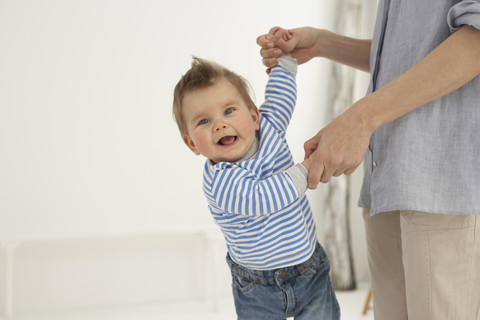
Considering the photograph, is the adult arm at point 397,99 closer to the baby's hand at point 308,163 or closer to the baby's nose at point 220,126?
the baby's hand at point 308,163

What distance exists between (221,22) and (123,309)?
235cm

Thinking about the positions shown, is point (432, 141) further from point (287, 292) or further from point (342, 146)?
point (287, 292)

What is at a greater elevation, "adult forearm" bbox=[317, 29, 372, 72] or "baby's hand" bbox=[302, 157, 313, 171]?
"adult forearm" bbox=[317, 29, 372, 72]

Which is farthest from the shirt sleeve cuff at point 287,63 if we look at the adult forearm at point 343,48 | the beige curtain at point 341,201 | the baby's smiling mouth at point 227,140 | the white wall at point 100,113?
the beige curtain at point 341,201

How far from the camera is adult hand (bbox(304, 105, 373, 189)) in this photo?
1.04m

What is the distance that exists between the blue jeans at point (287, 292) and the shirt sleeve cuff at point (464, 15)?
0.63 metres

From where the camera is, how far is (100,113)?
370 cm

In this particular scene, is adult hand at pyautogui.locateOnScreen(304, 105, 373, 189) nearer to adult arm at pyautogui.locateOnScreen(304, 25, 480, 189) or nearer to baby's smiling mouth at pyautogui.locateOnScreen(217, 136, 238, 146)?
adult arm at pyautogui.locateOnScreen(304, 25, 480, 189)

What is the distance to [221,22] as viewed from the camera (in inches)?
153

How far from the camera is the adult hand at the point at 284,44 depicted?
136 cm

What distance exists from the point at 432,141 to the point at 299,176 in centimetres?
29

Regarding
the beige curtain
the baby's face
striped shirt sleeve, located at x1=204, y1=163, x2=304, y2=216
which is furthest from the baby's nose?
the beige curtain

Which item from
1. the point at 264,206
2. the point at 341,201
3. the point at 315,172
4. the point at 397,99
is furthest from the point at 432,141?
the point at 341,201

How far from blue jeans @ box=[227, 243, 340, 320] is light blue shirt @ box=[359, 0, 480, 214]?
23cm
